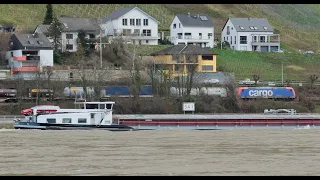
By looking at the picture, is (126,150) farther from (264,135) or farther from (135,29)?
(135,29)

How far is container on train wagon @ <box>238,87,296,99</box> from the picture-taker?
38969mm

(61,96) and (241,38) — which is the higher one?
(241,38)

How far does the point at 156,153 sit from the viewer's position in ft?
57.4

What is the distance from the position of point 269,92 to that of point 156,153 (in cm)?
2304

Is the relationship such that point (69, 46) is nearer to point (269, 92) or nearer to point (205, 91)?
point (205, 91)

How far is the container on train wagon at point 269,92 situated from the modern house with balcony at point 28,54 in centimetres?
1548

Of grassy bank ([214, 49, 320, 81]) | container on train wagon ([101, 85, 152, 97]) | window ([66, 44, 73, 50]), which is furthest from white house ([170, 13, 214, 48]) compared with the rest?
container on train wagon ([101, 85, 152, 97])

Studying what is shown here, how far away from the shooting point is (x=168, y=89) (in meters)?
38.3

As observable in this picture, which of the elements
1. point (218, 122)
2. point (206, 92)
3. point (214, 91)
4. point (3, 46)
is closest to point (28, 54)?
point (3, 46)

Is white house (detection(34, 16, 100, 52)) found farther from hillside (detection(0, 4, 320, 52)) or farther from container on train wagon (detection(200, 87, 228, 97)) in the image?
container on train wagon (detection(200, 87, 228, 97))

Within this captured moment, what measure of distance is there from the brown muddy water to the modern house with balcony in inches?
738

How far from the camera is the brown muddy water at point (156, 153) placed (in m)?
13.5

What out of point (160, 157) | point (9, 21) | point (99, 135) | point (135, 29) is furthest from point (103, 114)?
point (9, 21)

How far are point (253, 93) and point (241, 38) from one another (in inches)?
765
